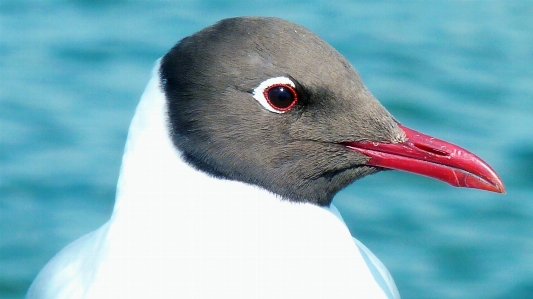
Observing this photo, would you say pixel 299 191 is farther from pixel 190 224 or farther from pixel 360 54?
pixel 360 54

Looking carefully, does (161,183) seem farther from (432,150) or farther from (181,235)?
(432,150)

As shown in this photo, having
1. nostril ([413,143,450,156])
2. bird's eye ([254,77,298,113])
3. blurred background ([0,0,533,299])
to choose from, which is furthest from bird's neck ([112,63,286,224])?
blurred background ([0,0,533,299])

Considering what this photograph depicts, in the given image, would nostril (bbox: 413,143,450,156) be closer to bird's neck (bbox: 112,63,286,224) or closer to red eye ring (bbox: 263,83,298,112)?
red eye ring (bbox: 263,83,298,112)

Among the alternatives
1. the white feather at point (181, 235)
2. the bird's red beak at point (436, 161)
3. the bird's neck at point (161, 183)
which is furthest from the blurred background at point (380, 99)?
the bird's neck at point (161, 183)

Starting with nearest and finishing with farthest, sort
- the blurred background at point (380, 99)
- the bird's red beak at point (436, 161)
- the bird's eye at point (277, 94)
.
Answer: the bird's eye at point (277, 94)
the bird's red beak at point (436, 161)
the blurred background at point (380, 99)

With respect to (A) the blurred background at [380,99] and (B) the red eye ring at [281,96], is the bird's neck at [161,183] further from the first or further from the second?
(A) the blurred background at [380,99]

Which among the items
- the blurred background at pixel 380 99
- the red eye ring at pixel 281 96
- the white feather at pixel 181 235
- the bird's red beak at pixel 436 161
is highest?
→ the blurred background at pixel 380 99

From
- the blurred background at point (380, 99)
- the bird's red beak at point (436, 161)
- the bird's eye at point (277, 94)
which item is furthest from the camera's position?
the blurred background at point (380, 99)

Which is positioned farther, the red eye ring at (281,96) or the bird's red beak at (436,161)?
the bird's red beak at (436,161)
